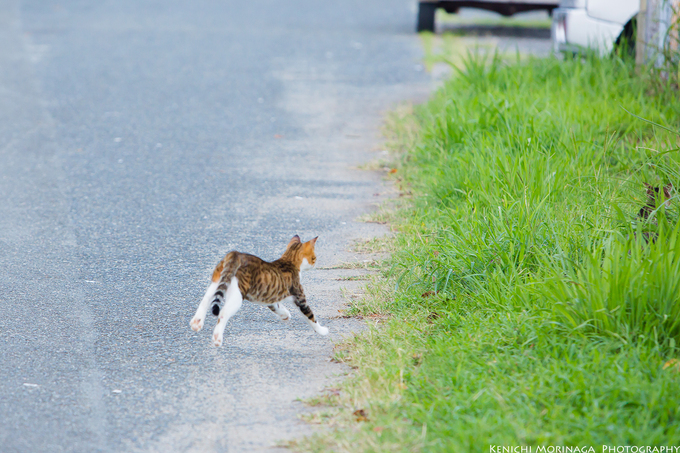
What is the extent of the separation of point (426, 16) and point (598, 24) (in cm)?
545

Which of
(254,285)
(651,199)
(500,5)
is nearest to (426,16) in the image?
(500,5)

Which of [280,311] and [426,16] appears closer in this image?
[280,311]

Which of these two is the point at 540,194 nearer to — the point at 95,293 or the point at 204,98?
the point at 95,293

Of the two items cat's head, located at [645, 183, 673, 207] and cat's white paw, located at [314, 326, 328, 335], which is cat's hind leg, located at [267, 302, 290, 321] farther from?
cat's head, located at [645, 183, 673, 207]

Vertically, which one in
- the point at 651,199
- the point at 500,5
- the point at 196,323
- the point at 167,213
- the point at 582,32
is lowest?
the point at 167,213

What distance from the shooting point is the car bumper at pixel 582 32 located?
684cm

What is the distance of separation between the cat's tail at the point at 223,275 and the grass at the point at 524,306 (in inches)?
23.0

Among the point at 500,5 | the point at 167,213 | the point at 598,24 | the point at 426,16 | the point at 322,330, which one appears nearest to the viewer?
the point at 322,330

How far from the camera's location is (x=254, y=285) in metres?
3.11

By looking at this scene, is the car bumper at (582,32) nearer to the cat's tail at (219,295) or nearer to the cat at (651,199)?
the cat at (651,199)

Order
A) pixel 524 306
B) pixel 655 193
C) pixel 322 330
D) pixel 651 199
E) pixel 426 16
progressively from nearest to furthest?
pixel 524 306 < pixel 322 330 < pixel 655 193 < pixel 651 199 < pixel 426 16

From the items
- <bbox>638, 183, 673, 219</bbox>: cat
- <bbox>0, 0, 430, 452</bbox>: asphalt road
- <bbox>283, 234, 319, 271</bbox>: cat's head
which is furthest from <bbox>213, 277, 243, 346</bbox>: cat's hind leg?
<bbox>638, 183, 673, 219</bbox>: cat

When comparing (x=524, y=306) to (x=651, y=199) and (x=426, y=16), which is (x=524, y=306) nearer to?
(x=651, y=199)

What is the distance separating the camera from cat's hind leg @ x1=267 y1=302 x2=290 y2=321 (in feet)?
11.2
